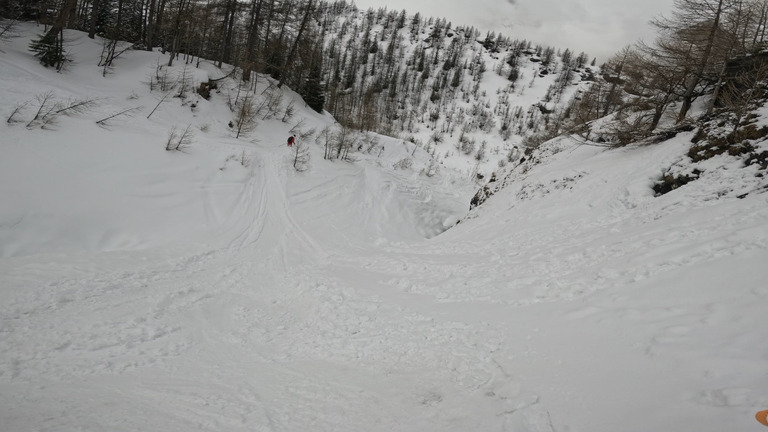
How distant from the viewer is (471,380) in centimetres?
418

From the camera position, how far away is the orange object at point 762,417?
7.86ft

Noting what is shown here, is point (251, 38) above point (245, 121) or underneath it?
above

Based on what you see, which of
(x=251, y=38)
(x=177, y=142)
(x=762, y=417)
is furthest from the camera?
(x=251, y=38)

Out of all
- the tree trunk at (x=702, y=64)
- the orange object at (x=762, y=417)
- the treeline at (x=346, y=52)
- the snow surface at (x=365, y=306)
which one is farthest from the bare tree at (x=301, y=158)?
the orange object at (x=762, y=417)

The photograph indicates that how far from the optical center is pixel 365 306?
7.06 m

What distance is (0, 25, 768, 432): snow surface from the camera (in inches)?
134

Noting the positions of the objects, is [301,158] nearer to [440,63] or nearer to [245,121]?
[245,121]

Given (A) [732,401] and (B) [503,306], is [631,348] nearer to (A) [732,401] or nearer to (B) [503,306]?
(A) [732,401]

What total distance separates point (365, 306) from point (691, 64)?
13.5 m

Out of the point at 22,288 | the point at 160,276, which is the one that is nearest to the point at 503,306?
the point at 160,276

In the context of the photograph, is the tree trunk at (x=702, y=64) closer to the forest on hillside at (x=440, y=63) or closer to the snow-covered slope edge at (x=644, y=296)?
the forest on hillside at (x=440, y=63)

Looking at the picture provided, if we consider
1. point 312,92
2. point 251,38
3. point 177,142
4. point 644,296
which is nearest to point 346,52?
point 312,92

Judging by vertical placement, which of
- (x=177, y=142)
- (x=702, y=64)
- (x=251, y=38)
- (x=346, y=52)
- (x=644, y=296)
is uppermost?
(x=346, y=52)

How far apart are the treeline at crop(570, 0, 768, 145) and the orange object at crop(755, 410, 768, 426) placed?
35.2ft
